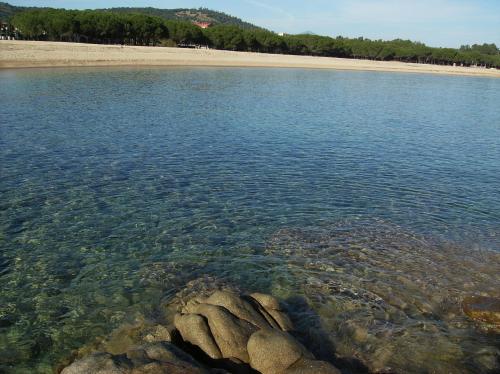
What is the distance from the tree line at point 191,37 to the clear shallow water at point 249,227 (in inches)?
3405

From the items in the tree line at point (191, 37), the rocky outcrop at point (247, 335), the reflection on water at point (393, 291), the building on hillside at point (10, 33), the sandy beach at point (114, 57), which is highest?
the tree line at point (191, 37)

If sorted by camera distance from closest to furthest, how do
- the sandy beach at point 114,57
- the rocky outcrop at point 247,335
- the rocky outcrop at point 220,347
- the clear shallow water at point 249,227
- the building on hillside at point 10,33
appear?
the rocky outcrop at point 220,347 < the rocky outcrop at point 247,335 < the clear shallow water at point 249,227 < the sandy beach at point 114,57 < the building on hillside at point 10,33

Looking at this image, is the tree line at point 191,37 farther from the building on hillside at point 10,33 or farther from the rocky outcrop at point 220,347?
the rocky outcrop at point 220,347

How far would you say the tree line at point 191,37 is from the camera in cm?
10606

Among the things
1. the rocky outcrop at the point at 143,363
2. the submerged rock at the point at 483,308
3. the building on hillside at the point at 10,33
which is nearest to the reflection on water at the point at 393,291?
the submerged rock at the point at 483,308

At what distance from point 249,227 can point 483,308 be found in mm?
7717

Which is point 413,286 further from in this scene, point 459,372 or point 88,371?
point 88,371

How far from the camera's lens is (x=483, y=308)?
1097 centimetres

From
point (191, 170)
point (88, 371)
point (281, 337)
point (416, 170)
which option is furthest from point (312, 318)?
point (416, 170)

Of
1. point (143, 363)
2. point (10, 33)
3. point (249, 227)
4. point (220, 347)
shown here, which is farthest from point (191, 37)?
point (143, 363)

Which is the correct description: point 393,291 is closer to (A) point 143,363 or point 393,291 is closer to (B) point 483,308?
(B) point 483,308

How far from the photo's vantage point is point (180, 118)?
112 ft

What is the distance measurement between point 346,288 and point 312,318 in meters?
1.76

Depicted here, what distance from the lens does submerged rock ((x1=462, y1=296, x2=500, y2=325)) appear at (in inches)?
418
